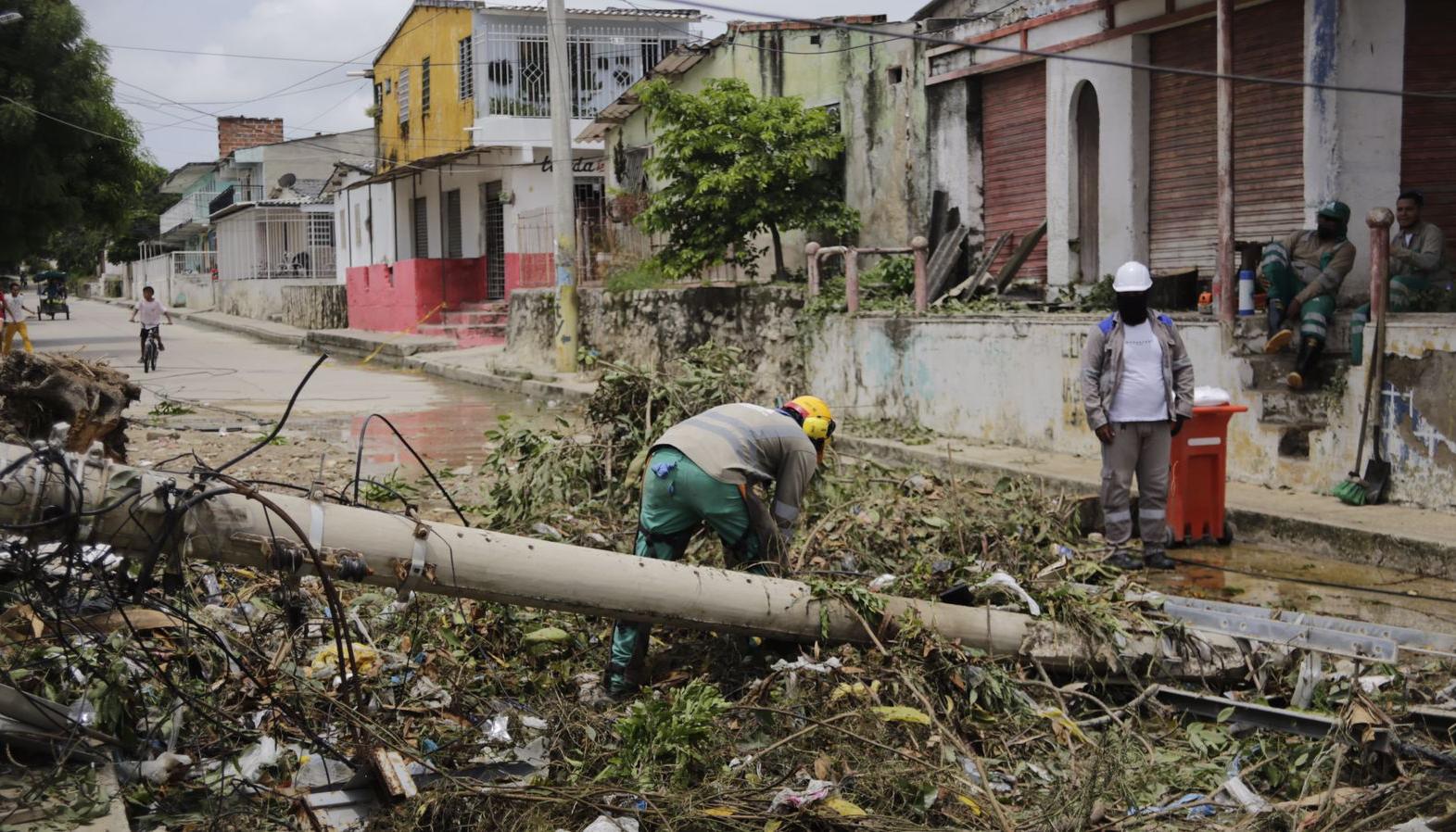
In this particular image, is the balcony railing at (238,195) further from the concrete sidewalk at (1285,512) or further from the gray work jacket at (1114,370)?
the gray work jacket at (1114,370)

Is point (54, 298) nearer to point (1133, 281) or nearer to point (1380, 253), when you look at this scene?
point (1133, 281)

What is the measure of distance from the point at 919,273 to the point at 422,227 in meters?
25.2

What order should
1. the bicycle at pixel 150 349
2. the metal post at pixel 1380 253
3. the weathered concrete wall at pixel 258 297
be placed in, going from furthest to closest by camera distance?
the weathered concrete wall at pixel 258 297 < the bicycle at pixel 150 349 < the metal post at pixel 1380 253

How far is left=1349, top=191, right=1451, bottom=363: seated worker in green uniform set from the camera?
9969 millimetres

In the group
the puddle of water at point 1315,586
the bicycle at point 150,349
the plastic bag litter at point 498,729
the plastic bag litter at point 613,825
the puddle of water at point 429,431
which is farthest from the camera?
the bicycle at point 150,349

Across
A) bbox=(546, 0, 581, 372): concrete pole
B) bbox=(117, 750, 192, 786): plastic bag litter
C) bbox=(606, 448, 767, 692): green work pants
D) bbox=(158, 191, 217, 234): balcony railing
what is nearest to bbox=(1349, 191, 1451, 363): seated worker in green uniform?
bbox=(606, 448, 767, 692): green work pants

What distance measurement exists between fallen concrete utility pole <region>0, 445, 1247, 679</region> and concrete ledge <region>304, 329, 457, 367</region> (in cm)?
2303

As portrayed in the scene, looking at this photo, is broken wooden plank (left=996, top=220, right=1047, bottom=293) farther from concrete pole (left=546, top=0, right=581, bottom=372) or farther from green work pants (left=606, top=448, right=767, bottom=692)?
green work pants (left=606, top=448, right=767, bottom=692)

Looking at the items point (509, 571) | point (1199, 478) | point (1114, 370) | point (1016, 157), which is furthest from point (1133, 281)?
point (1016, 157)

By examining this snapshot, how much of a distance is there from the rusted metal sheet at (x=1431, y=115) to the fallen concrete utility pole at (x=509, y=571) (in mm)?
6813

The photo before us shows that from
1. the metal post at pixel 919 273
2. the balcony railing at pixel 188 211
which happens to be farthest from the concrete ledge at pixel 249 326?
the metal post at pixel 919 273

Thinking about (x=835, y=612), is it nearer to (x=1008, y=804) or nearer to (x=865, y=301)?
(x=1008, y=804)

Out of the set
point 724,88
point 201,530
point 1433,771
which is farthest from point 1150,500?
point 724,88

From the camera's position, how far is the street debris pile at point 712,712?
15.4 feet
